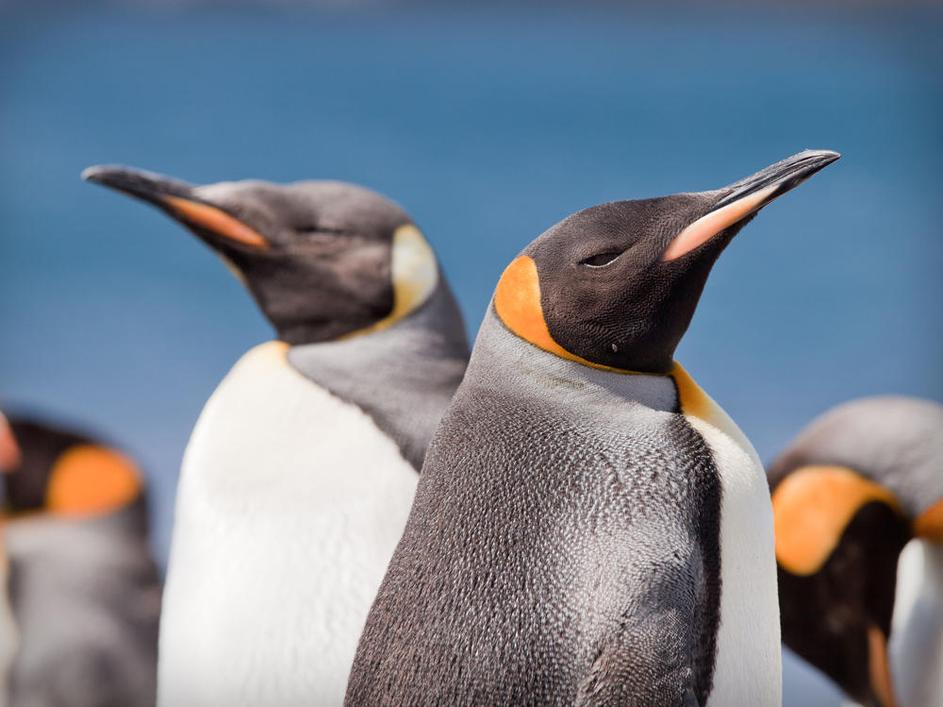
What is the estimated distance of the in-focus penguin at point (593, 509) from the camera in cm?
76

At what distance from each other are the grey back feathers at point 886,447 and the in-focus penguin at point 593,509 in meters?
0.47

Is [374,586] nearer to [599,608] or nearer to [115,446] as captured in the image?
[599,608]

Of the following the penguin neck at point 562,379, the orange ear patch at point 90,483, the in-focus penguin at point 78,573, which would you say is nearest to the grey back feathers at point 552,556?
the penguin neck at point 562,379

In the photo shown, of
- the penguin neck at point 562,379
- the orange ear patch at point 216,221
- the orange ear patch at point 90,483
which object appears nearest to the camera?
the penguin neck at point 562,379

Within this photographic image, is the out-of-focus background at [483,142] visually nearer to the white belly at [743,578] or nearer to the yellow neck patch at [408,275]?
the yellow neck patch at [408,275]

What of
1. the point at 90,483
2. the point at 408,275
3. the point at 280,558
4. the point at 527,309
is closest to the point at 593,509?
the point at 527,309

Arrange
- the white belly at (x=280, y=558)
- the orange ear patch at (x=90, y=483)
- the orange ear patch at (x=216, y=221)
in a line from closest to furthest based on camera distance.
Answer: the white belly at (x=280, y=558) < the orange ear patch at (x=216, y=221) < the orange ear patch at (x=90, y=483)

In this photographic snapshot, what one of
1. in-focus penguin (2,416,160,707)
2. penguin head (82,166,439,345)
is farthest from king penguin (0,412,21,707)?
penguin head (82,166,439,345)

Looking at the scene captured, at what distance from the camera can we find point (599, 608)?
761mm

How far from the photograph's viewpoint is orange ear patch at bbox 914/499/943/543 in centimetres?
129

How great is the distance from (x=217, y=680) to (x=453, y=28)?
72cm

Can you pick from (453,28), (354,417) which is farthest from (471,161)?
(354,417)

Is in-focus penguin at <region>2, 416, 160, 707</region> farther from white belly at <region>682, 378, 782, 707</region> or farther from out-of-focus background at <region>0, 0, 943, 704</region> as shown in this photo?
white belly at <region>682, 378, 782, 707</region>

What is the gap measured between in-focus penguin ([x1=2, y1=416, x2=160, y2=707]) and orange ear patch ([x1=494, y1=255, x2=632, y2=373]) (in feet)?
3.67
